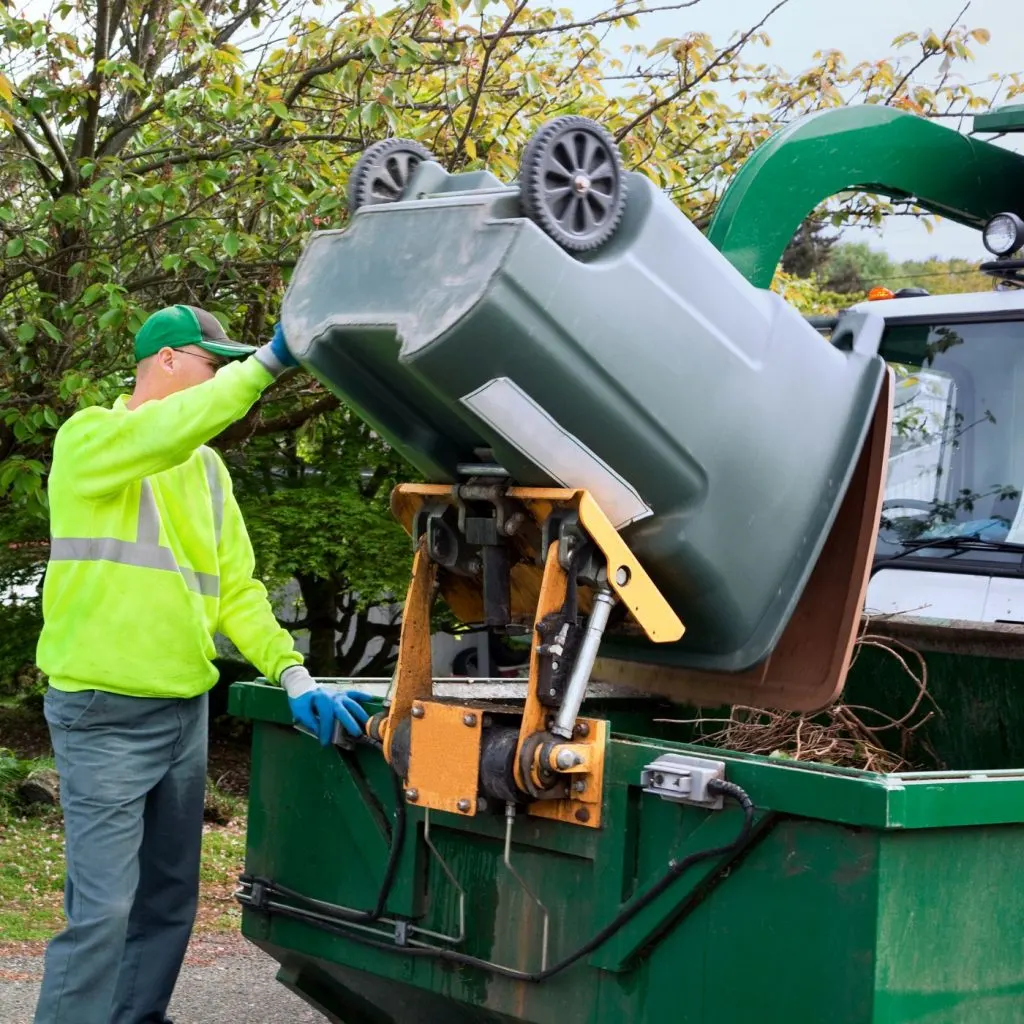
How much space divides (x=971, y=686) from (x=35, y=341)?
4.22 m

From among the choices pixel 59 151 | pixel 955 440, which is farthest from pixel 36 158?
pixel 955 440

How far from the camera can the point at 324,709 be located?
11.9 ft

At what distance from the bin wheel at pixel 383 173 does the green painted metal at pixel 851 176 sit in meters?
1.06

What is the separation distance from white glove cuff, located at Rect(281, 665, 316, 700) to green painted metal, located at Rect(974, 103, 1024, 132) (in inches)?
119

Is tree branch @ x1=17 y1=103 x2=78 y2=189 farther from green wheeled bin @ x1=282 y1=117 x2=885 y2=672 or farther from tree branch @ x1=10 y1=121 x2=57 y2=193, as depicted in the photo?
green wheeled bin @ x1=282 y1=117 x2=885 y2=672

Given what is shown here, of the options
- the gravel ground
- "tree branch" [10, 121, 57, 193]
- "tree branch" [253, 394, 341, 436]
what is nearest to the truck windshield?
the gravel ground

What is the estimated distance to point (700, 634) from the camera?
134 inches

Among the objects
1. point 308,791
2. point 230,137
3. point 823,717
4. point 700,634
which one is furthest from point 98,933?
point 230,137

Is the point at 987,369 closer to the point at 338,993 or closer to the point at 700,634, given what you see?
the point at 700,634

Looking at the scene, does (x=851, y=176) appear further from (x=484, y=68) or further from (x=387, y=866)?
(x=387, y=866)

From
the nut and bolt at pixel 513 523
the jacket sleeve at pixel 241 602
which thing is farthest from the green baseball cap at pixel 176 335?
the nut and bolt at pixel 513 523

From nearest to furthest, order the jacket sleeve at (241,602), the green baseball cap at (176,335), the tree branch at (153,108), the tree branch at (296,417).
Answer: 1. the green baseball cap at (176,335)
2. the jacket sleeve at (241,602)
3. the tree branch at (153,108)
4. the tree branch at (296,417)

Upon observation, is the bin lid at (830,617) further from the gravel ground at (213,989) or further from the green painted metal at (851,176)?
the gravel ground at (213,989)

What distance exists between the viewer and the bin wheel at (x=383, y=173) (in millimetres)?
3363
